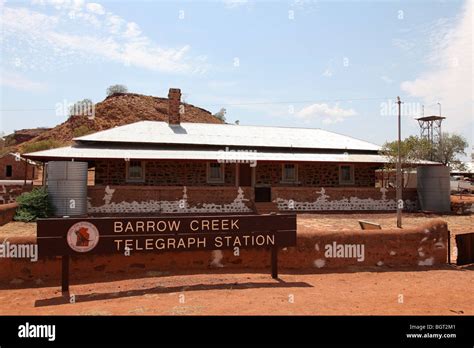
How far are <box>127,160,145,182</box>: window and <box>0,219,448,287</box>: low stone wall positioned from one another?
12733mm

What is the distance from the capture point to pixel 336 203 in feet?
66.1

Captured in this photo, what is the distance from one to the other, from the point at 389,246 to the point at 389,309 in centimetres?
340

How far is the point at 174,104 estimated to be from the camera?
969 inches

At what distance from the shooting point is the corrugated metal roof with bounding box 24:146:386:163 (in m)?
17.8

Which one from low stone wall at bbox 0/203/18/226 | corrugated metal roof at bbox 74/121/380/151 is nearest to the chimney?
corrugated metal roof at bbox 74/121/380/151

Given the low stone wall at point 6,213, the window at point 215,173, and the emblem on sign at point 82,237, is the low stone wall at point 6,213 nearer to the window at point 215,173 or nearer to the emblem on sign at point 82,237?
the emblem on sign at point 82,237

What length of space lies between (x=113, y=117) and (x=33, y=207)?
165 ft

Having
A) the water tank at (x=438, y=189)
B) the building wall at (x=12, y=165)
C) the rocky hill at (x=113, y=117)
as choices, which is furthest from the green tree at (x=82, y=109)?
the water tank at (x=438, y=189)

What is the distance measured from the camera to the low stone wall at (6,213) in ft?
44.5

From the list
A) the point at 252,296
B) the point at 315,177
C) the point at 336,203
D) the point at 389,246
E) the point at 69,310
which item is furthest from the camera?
the point at 315,177

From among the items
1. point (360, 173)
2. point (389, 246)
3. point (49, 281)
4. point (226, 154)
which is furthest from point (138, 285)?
point (360, 173)
